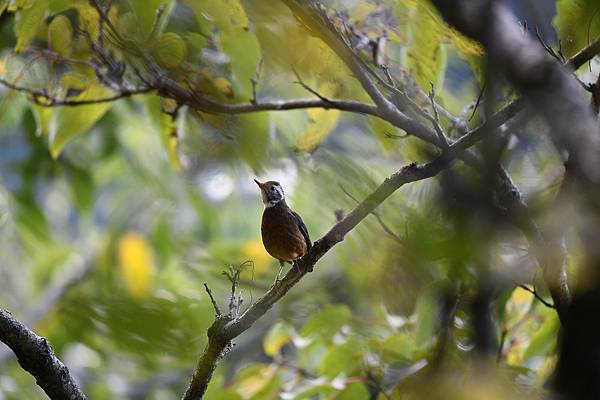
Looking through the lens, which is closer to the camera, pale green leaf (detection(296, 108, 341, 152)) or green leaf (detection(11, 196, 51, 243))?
pale green leaf (detection(296, 108, 341, 152))

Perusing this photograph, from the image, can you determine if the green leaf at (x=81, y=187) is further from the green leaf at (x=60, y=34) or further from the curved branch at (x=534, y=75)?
the curved branch at (x=534, y=75)

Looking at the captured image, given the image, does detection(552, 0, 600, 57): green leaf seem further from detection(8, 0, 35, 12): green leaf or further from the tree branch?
detection(8, 0, 35, 12): green leaf

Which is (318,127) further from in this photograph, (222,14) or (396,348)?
(396,348)

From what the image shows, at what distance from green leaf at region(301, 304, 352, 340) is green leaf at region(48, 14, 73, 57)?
0.91 m

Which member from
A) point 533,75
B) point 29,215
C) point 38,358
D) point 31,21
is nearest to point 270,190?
point 31,21

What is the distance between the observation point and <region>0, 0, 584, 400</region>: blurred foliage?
748 millimetres

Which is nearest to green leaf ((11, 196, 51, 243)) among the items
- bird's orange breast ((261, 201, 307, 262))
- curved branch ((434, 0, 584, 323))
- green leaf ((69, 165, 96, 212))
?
green leaf ((69, 165, 96, 212))

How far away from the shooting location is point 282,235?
1869 millimetres

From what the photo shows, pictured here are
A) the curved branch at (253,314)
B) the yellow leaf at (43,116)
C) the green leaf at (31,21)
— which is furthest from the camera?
the yellow leaf at (43,116)

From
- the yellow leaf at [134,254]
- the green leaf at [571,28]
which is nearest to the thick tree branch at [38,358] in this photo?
the green leaf at [571,28]

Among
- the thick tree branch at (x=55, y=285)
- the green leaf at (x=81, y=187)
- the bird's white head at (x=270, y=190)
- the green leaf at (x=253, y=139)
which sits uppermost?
the thick tree branch at (x=55, y=285)

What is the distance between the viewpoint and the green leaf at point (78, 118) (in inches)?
85.1

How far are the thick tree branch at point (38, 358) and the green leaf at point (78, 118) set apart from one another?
0.82 metres

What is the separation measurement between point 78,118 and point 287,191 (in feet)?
1.86
